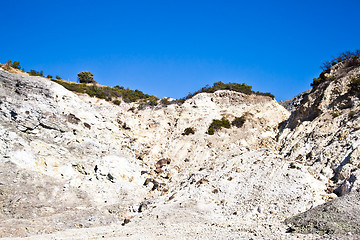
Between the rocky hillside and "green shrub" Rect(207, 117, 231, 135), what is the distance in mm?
387

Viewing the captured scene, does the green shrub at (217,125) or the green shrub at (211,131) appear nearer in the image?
the green shrub at (211,131)

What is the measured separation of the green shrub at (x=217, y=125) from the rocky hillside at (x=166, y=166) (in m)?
0.39

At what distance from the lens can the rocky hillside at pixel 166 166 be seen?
1644 cm

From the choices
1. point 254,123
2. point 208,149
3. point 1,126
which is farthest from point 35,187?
point 254,123

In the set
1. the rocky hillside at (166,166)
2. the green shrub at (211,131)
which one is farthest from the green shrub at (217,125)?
the rocky hillside at (166,166)

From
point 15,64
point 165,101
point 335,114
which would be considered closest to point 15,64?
point 15,64

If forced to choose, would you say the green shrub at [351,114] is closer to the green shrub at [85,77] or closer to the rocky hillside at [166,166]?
the rocky hillside at [166,166]

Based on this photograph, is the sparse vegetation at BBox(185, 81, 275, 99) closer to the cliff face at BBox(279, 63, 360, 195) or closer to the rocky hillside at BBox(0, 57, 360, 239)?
the rocky hillside at BBox(0, 57, 360, 239)

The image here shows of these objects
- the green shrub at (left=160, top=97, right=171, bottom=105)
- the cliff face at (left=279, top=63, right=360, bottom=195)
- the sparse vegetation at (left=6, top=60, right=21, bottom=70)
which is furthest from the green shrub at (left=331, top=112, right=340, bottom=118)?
the sparse vegetation at (left=6, top=60, right=21, bottom=70)

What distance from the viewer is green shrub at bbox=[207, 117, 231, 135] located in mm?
30172

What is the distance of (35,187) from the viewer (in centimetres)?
1952

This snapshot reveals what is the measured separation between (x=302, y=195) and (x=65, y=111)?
21467mm

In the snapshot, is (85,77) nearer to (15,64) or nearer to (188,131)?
(15,64)

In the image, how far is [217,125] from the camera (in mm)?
30844
